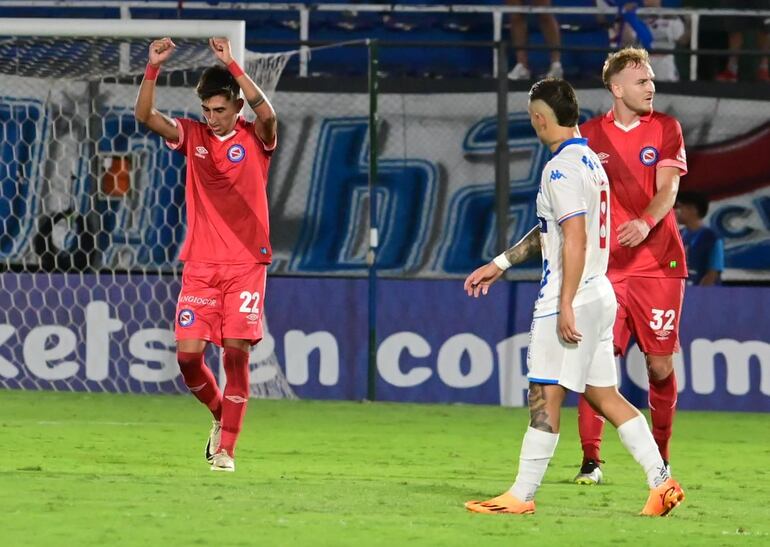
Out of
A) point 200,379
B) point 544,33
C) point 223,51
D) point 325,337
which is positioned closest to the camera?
point 223,51

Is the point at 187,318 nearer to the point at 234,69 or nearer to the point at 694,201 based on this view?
the point at 234,69

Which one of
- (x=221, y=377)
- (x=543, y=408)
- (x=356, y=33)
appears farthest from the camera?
(x=356, y=33)

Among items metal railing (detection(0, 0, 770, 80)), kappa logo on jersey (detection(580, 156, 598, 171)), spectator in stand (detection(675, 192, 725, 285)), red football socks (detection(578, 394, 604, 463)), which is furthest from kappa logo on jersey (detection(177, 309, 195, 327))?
metal railing (detection(0, 0, 770, 80))

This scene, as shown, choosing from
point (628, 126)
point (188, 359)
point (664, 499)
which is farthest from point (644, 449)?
point (188, 359)

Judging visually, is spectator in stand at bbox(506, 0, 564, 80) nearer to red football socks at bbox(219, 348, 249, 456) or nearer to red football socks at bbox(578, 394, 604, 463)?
red football socks at bbox(578, 394, 604, 463)

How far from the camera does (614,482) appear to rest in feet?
26.1

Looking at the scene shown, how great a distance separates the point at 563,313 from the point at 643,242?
78.2 inches

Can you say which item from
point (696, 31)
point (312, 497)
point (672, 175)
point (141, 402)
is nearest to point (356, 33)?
point (696, 31)

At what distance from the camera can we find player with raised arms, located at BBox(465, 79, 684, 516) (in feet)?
20.5

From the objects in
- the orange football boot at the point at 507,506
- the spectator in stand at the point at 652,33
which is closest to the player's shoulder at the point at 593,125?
the orange football boot at the point at 507,506

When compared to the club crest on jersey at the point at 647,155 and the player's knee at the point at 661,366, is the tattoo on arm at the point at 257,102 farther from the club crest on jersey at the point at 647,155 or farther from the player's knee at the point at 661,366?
the player's knee at the point at 661,366

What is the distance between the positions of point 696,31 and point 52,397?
718cm

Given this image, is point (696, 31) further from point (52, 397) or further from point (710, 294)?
point (52, 397)

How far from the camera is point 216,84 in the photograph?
25.8 feet
